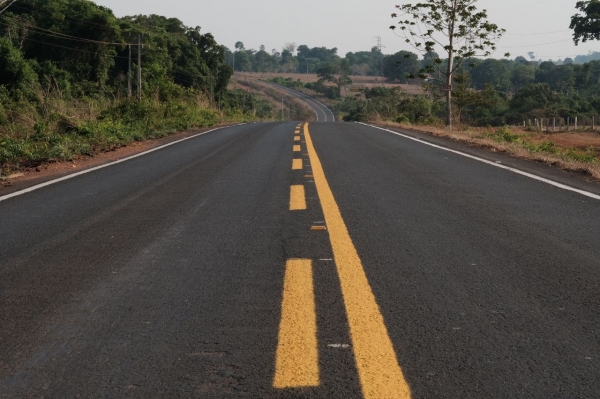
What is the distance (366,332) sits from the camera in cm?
299

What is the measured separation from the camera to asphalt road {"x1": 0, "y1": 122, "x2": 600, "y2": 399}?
255 cm

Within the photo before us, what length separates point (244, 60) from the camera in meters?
188

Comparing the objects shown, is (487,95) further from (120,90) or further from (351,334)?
(351,334)

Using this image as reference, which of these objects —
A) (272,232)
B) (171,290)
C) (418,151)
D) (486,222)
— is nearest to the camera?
(171,290)

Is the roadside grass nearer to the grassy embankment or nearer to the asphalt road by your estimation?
the grassy embankment

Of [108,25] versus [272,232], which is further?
[108,25]

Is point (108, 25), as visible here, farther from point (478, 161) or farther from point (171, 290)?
point (171, 290)

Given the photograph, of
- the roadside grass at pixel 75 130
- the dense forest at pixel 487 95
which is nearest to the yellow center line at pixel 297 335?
the roadside grass at pixel 75 130

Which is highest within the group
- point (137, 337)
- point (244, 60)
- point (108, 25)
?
point (244, 60)

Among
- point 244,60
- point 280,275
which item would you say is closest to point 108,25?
point 280,275

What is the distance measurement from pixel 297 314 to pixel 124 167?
8004 millimetres

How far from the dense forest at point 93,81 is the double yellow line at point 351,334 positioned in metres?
8.46

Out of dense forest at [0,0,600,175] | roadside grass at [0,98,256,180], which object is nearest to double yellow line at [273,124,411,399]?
roadside grass at [0,98,256,180]

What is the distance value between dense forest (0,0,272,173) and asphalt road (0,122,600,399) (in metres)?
6.49
